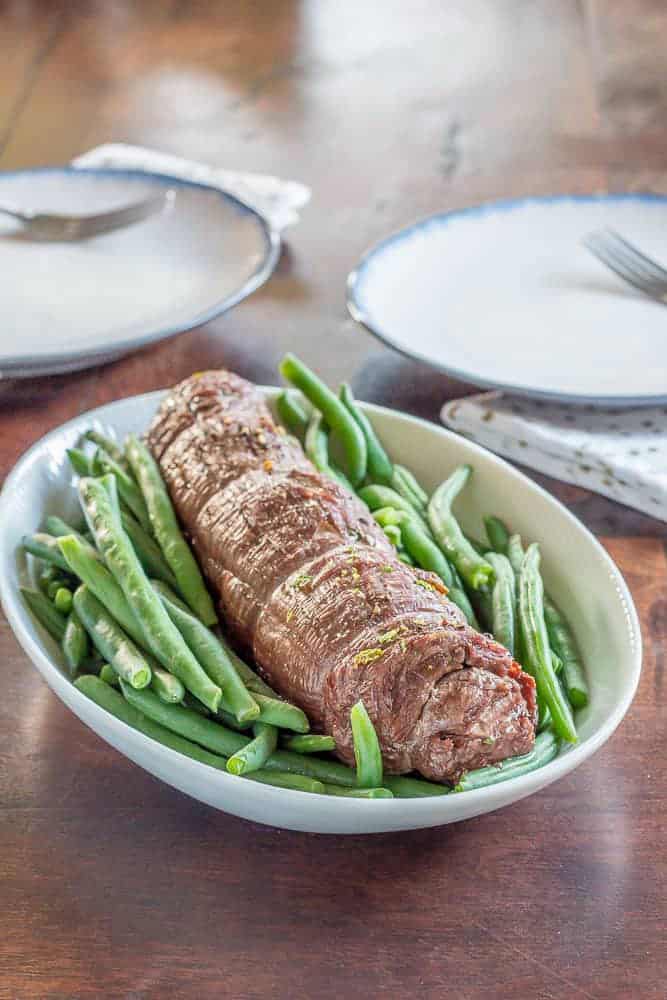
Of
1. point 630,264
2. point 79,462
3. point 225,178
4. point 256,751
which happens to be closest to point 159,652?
point 256,751

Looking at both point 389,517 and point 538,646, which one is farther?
point 389,517

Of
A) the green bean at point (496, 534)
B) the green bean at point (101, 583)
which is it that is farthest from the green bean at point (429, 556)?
the green bean at point (101, 583)

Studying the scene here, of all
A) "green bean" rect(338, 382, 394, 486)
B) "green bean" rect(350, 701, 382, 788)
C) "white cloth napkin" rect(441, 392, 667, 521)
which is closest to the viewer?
"green bean" rect(350, 701, 382, 788)

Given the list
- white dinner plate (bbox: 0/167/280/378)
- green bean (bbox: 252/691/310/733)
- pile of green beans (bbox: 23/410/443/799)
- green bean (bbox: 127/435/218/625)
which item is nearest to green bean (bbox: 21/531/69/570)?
pile of green beans (bbox: 23/410/443/799)

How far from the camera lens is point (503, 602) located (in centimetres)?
131

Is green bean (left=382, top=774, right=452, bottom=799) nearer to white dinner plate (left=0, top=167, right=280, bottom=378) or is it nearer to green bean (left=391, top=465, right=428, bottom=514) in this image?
green bean (left=391, top=465, right=428, bottom=514)

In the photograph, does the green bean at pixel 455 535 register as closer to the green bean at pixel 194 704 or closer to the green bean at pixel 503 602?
the green bean at pixel 503 602

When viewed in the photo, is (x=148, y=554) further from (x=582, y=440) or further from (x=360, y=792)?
(x=582, y=440)

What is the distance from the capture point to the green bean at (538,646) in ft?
3.82

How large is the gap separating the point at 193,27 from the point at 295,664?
2.98m

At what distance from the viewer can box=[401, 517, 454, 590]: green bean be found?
137cm

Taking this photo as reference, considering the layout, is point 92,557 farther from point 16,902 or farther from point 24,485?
point 16,902

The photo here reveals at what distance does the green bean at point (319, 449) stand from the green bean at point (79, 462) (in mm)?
273

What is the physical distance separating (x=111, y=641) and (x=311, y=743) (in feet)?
0.80
